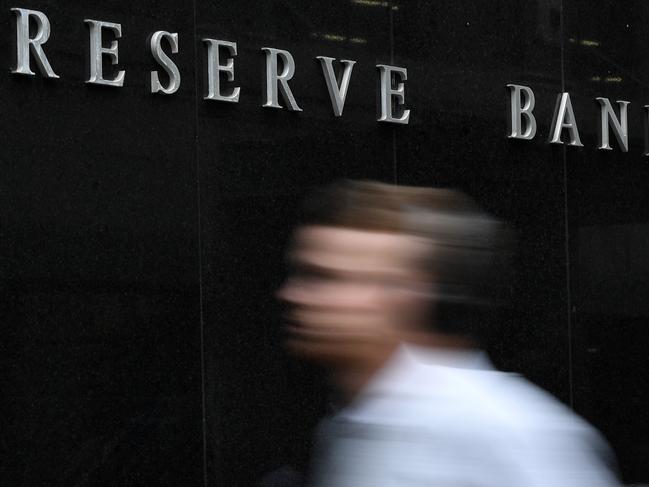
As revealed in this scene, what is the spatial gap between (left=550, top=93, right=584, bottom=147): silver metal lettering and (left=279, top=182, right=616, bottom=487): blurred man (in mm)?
6537

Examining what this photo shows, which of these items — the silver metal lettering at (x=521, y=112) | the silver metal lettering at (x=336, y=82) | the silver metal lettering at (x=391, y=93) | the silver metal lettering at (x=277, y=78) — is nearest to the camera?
the silver metal lettering at (x=277, y=78)

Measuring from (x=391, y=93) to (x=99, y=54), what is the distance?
1.97m

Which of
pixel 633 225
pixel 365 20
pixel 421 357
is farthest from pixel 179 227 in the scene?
pixel 421 357

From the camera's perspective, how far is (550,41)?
915 centimetres

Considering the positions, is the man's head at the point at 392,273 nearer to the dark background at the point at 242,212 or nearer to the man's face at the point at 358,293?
the man's face at the point at 358,293

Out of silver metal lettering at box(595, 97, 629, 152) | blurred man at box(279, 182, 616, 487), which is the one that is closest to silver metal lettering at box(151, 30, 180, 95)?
silver metal lettering at box(595, 97, 629, 152)

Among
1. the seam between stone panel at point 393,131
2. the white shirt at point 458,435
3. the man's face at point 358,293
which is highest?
the seam between stone panel at point 393,131

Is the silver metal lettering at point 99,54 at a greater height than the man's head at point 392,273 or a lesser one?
→ greater

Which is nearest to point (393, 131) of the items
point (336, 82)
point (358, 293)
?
point (336, 82)

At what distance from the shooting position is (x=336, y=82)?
7.96m

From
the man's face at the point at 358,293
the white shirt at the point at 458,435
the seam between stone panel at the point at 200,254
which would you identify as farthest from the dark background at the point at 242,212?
the white shirt at the point at 458,435

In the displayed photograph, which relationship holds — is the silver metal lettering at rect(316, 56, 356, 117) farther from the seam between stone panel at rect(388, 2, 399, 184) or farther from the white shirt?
the white shirt

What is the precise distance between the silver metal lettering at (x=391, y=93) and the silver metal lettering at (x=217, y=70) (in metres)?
1.06

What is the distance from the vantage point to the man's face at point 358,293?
8.11 feet
